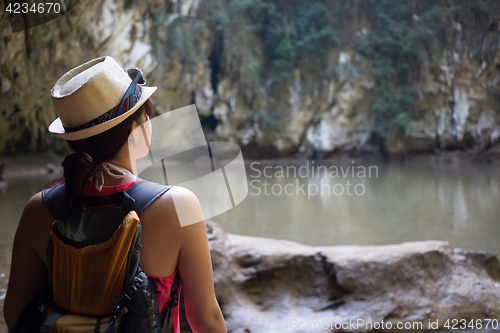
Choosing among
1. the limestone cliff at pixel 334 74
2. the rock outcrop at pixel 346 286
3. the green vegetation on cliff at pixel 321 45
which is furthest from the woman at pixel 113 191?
the green vegetation on cliff at pixel 321 45

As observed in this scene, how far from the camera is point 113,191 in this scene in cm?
57

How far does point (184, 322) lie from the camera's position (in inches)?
65.4

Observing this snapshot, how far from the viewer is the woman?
0.56 m

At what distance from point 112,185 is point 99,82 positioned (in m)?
0.18

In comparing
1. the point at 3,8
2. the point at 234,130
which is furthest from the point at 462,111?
the point at 3,8

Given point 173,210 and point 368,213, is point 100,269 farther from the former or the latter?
point 368,213

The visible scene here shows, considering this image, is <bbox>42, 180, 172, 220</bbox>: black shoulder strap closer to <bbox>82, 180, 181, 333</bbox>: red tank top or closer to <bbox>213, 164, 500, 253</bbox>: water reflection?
<bbox>82, 180, 181, 333</bbox>: red tank top

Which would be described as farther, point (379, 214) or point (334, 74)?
point (334, 74)

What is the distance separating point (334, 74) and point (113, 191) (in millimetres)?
14876

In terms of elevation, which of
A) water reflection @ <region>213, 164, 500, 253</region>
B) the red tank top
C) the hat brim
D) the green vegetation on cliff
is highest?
the green vegetation on cliff

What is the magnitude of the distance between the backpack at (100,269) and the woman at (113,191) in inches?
1.3

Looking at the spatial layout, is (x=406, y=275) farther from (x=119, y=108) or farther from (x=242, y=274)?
(x=119, y=108)

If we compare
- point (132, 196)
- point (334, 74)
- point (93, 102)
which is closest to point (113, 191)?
point (132, 196)

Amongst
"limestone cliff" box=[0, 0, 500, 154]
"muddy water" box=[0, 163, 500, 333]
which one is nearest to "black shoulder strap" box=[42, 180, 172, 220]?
"muddy water" box=[0, 163, 500, 333]
